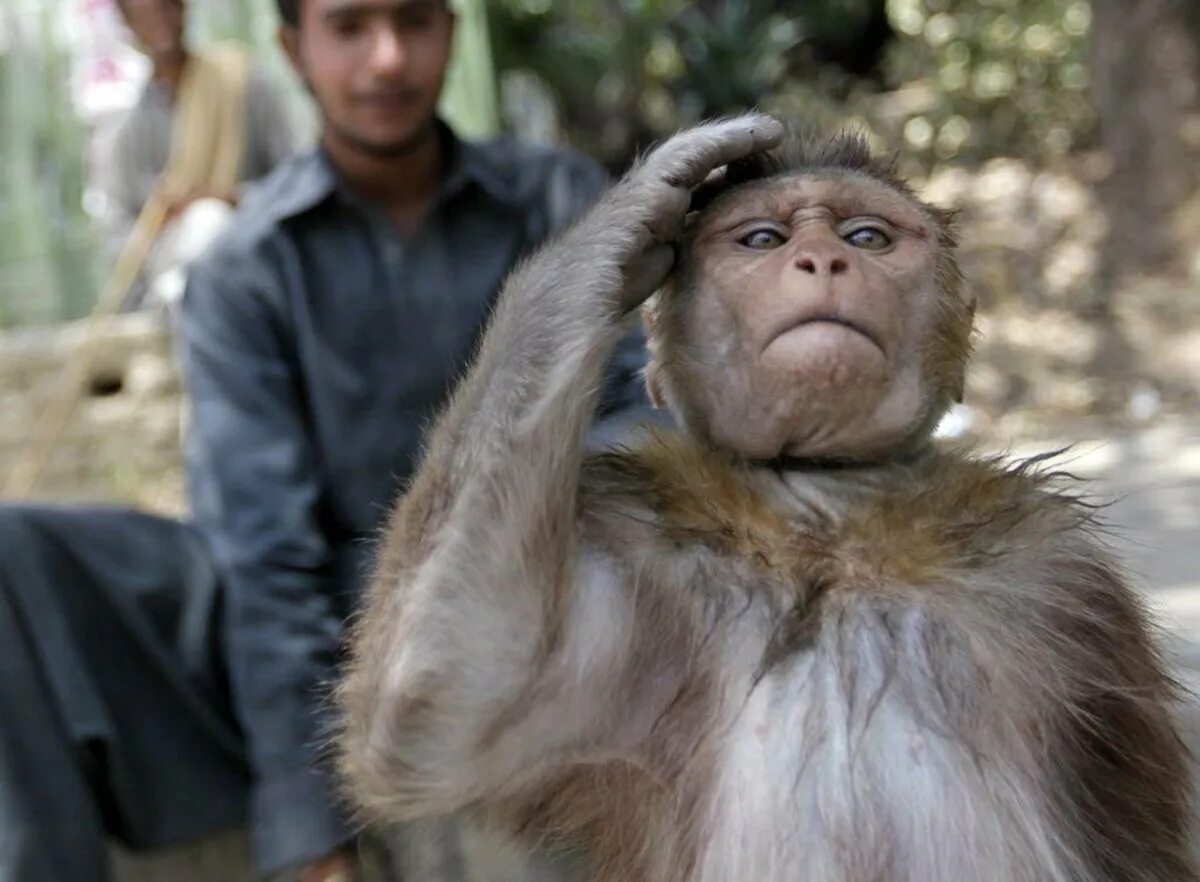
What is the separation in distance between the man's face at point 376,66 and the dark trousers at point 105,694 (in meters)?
0.93

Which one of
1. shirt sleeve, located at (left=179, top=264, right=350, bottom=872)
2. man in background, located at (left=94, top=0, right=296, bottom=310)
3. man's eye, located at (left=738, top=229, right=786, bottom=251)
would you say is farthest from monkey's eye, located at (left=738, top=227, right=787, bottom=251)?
man in background, located at (left=94, top=0, right=296, bottom=310)

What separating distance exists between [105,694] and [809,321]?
5.35ft

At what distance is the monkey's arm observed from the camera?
2109mm

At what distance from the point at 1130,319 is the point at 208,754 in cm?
623

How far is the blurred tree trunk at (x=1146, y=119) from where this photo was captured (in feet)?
28.6

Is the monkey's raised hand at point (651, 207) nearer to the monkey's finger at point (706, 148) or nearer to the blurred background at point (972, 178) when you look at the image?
the monkey's finger at point (706, 148)

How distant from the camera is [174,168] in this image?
593 centimetres

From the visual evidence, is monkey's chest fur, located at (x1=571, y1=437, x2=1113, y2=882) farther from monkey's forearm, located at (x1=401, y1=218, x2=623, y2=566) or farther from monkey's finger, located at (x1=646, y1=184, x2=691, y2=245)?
monkey's finger, located at (x1=646, y1=184, x2=691, y2=245)

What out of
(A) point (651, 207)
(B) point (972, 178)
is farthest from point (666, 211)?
(B) point (972, 178)

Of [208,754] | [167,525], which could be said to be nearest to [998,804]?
[208,754]

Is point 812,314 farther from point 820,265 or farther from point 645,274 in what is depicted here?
point 645,274

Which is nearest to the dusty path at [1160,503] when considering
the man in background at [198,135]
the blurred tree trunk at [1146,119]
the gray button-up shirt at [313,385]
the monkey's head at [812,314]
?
the monkey's head at [812,314]

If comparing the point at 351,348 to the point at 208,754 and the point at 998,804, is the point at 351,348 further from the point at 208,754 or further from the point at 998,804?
the point at 998,804

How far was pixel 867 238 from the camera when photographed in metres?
2.38
